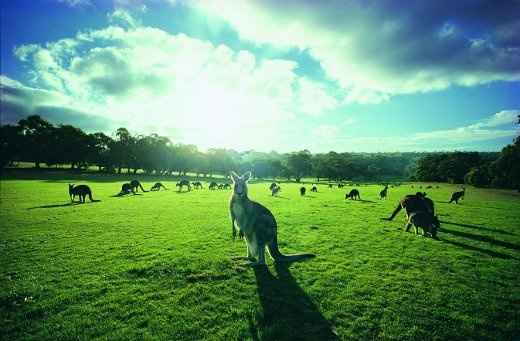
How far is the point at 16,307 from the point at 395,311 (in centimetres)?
964

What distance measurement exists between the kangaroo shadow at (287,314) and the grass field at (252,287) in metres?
0.03

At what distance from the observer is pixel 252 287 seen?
7.07 m

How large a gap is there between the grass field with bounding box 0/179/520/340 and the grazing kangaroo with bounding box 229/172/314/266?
517 mm

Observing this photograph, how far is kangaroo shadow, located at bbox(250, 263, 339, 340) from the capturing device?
16.9 feet

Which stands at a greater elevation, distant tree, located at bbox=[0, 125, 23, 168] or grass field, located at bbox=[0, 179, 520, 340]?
distant tree, located at bbox=[0, 125, 23, 168]

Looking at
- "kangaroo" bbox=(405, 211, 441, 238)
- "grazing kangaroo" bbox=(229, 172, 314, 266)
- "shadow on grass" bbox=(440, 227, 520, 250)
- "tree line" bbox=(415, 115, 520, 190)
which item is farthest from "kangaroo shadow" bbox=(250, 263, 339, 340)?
"tree line" bbox=(415, 115, 520, 190)

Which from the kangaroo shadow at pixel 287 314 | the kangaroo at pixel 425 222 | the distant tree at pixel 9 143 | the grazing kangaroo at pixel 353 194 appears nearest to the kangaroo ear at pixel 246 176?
the kangaroo shadow at pixel 287 314

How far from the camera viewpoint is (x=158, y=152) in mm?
87188

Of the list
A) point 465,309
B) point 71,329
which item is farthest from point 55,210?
point 465,309

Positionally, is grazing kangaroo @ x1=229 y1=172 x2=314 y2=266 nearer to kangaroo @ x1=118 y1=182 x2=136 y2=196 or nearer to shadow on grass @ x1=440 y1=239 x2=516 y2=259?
shadow on grass @ x1=440 y1=239 x2=516 y2=259

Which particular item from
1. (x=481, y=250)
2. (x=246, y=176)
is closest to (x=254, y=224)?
(x=246, y=176)

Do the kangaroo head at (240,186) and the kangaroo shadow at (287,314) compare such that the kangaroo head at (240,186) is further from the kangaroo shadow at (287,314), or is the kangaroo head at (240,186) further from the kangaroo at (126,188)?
the kangaroo at (126,188)

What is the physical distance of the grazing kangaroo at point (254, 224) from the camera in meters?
8.25

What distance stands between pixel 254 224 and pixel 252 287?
1979mm
